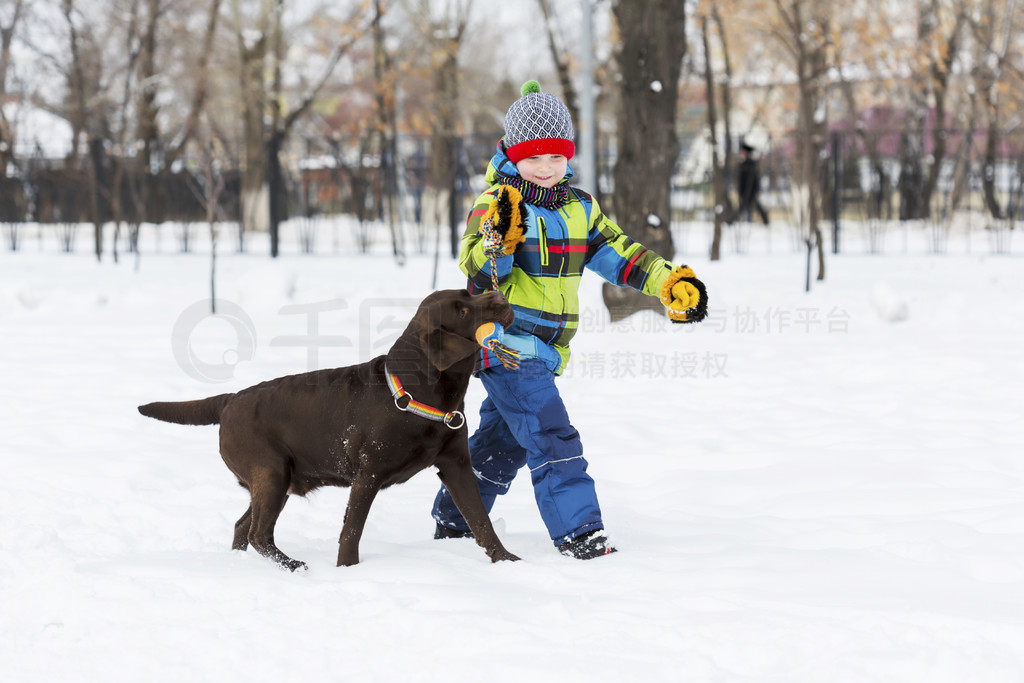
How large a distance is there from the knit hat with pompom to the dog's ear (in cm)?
74

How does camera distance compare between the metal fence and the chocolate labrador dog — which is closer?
the chocolate labrador dog

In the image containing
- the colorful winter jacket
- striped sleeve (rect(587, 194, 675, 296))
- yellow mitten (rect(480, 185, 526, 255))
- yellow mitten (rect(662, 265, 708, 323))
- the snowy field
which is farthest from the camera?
striped sleeve (rect(587, 194, 675, 296))

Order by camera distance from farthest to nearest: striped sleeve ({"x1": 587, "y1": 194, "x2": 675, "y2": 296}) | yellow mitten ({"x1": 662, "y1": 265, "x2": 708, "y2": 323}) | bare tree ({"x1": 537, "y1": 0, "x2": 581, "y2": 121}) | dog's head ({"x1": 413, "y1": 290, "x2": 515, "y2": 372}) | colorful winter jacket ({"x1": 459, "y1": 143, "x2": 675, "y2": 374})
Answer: bare tree ({"x1": 537, "y1": 0, "x2": 581, "y2": 121}), striped sleeve ({"x1": 587, "y1": 194, "x2": 675, "y2": 296}), yellow mitten ({"x1": 662, "y1": 265, "x2": 708, "y2": 323}), colorful winter jacket ({"x1": 459, "y1": 143, "x2": 675, "y2": 374}), dog's head ({"x1": 413, "y1": 290, "x2": 515, "y2": 372})

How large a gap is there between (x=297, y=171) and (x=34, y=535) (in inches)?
522

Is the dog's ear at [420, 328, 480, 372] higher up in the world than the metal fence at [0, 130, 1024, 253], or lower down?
lower down

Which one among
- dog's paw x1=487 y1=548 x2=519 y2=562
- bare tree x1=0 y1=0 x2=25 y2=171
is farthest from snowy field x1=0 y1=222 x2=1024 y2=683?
bare tree x1=0 y1=0 x2=25 y2=171

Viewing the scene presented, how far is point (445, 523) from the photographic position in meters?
3.60

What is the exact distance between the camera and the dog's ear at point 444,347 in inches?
118

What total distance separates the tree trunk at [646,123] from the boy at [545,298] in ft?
18.7

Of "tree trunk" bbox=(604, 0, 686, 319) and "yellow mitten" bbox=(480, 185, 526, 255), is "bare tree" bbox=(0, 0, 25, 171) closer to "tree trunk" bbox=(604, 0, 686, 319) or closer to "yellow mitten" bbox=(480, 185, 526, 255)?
"tree trunk" bbox=(604, 0, 686, 319)

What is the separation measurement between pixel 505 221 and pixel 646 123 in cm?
637

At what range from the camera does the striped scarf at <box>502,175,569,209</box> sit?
3.33 m

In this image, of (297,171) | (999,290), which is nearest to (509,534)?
(999,290)

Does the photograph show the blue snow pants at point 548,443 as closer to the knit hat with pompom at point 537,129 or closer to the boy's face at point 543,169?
the boy's face at point 543,169
